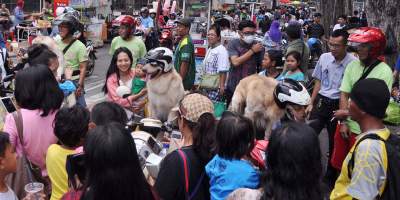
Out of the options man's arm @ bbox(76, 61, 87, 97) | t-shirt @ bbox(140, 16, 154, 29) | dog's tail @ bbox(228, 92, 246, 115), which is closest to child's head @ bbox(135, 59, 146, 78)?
man's arm @ bbox(76, 61, 87, 97)

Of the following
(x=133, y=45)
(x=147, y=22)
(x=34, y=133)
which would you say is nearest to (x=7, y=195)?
(x=34, y=133)

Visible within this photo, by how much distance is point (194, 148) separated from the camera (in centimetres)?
303

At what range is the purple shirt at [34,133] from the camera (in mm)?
3585

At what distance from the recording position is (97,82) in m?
13.0

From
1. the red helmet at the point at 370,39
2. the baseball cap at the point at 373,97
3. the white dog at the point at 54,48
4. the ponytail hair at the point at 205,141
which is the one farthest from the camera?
the white dog at the point at 54,48

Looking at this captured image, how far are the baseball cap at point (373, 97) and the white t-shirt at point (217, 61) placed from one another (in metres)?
3.96

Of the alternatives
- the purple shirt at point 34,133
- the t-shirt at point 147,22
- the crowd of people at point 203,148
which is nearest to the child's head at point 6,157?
the crowd of people at point 203,148

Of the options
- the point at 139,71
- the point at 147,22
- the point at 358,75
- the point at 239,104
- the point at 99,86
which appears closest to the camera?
the point at 239,104

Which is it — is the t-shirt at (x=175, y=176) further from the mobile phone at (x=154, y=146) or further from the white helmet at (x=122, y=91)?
the white helmet at (x=122, y=91)

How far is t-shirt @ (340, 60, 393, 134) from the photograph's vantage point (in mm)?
4402

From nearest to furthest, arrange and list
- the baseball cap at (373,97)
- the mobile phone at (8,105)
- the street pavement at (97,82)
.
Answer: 1. the baseball cap at (373,97)
2. the mobile phone at (8,105)
3. the street pavement at (97,82)

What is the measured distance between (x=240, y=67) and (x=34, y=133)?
391cm

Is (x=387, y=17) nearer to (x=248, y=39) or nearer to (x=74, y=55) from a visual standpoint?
(x=248, y=39)

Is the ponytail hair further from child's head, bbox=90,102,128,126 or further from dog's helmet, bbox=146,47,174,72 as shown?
dog's helmet, bbox=146,47,174,72
